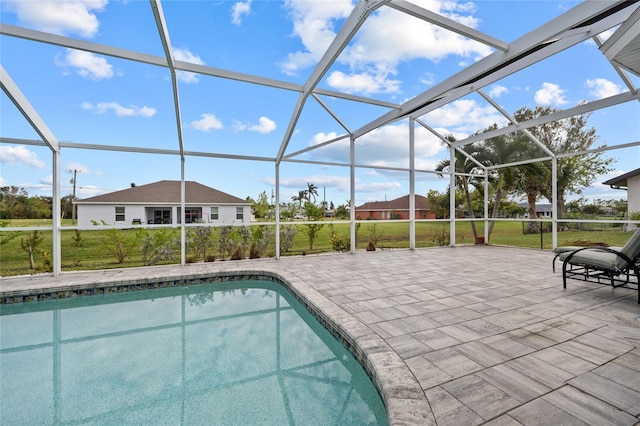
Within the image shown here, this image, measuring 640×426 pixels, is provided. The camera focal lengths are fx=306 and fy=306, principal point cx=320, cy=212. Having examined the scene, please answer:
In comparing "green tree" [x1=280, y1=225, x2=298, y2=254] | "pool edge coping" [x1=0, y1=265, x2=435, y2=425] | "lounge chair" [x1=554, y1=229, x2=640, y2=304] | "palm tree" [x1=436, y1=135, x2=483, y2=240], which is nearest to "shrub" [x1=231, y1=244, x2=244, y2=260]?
"green tree" [x1=280, y1=225, x2=298, y2=254]

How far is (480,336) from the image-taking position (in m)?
2.90

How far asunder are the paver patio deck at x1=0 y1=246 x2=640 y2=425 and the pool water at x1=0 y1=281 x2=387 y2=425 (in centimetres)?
34

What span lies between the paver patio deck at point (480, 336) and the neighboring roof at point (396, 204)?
3.01 m

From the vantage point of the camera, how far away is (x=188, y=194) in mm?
7043

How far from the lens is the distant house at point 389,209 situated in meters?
8.81

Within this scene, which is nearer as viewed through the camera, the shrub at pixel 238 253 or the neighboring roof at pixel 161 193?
the neighboring roof at pixel 161 193

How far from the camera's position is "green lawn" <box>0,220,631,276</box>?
5.82 m

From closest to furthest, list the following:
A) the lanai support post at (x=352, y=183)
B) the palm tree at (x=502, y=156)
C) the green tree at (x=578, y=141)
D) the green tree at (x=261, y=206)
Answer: the green tree at (x=261, y=206)
the lanai support post at (x=352, y=183)
the palm tree at (x=502, y=156)
the green tree at (x=578, y=141)

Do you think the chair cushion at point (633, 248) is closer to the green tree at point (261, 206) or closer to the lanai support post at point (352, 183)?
the lanai support post at point (352, 183)

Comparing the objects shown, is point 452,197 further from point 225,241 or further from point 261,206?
point 225,241

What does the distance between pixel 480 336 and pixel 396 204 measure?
21.7 feet

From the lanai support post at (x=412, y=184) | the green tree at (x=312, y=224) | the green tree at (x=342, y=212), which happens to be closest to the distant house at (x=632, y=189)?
the lanai support post at (x=412, y=184)

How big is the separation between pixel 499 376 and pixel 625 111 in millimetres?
9518

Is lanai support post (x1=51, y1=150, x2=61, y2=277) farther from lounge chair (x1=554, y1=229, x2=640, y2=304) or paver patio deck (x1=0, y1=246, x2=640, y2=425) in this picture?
lounge chair (x1=554, y1=229, x2=640, y2=304)
